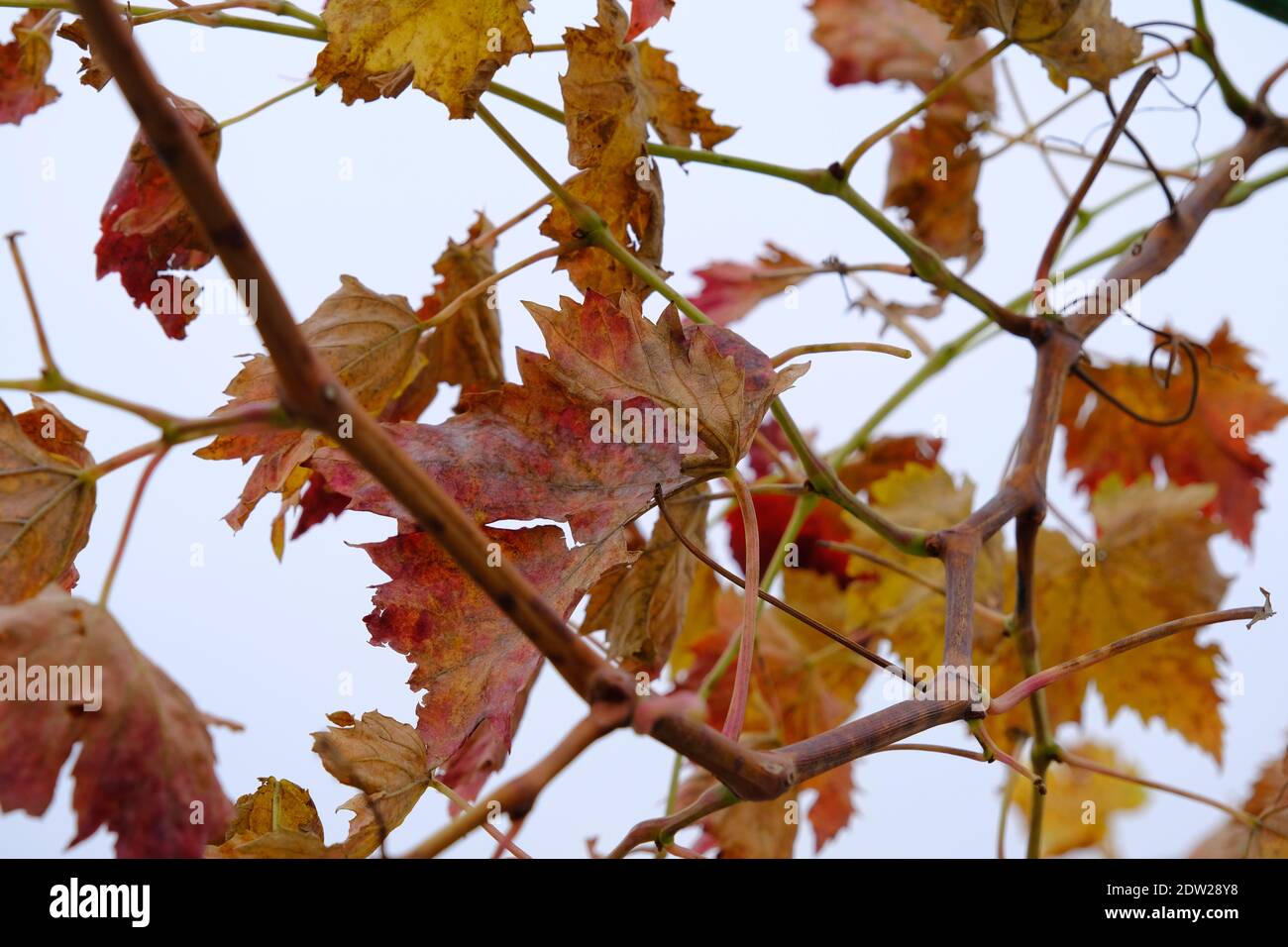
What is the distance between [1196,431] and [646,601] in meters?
0.40

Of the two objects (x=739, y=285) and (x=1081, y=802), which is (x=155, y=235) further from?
(x=1081, y=802)

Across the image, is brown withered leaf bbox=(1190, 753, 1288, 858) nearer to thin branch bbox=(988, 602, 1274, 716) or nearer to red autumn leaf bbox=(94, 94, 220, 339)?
thin branch bbox=(988, 602, 1274, 716)

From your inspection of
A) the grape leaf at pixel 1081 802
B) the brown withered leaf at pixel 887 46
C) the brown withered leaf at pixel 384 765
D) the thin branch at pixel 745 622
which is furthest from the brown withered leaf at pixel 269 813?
the grape leaf at pixel 1081 802

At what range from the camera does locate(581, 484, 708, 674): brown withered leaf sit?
36cm

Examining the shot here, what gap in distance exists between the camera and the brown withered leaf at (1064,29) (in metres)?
A: 0.39

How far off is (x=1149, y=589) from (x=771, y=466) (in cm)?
20

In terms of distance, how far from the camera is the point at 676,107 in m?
0.39

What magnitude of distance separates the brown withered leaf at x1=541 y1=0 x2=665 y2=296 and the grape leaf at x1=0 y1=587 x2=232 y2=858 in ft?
0.57

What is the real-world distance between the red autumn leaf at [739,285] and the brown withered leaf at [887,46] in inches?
4.3

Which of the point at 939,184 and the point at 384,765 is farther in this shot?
the point at 939,184

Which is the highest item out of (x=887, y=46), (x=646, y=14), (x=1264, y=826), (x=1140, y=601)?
(x=887, y=46)

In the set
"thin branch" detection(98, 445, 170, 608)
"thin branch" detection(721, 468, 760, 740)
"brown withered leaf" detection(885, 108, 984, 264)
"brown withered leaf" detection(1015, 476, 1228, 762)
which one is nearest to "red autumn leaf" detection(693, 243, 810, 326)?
"brown withered leaf" detection(885, 108, 984, 264)

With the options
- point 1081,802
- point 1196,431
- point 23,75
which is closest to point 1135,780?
point 1196,431
